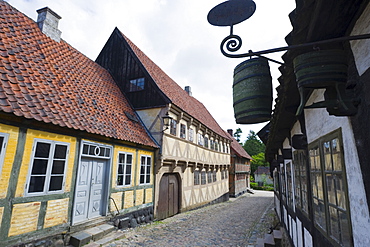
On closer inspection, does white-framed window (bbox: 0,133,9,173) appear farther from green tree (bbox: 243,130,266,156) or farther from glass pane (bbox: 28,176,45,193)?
green tree (bbox: 243,130,266,156)

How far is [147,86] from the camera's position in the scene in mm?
10664

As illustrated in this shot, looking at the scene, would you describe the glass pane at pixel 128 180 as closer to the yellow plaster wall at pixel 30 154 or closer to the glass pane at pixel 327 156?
the yellow plaster wall at pixel 30 154

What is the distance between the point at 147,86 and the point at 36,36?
4.76 meters

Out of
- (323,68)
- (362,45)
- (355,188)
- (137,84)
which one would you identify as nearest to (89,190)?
(137,84)

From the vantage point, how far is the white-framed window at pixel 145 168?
895 cm

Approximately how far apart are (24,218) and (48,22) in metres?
7.25

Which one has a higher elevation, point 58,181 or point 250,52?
point 250,52

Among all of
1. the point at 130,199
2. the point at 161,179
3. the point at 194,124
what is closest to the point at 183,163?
the point at 161,179

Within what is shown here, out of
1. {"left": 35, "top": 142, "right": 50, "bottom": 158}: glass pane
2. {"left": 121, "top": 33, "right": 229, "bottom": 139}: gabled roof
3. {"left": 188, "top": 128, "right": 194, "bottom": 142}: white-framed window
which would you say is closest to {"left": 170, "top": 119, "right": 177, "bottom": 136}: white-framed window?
{"left": 121, "top": 33, "right": 229, "bottom": 139}: gabled roof

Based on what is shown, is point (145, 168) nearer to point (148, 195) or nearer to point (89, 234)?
point (148, 195)

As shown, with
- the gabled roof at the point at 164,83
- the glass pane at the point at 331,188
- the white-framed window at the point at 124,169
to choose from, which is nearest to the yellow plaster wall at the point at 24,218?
the white-framed window at the point at 124,169

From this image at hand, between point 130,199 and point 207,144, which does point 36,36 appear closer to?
point 130,199

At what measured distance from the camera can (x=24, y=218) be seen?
4.72 meters

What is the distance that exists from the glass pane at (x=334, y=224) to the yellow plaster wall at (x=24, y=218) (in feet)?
18.8
